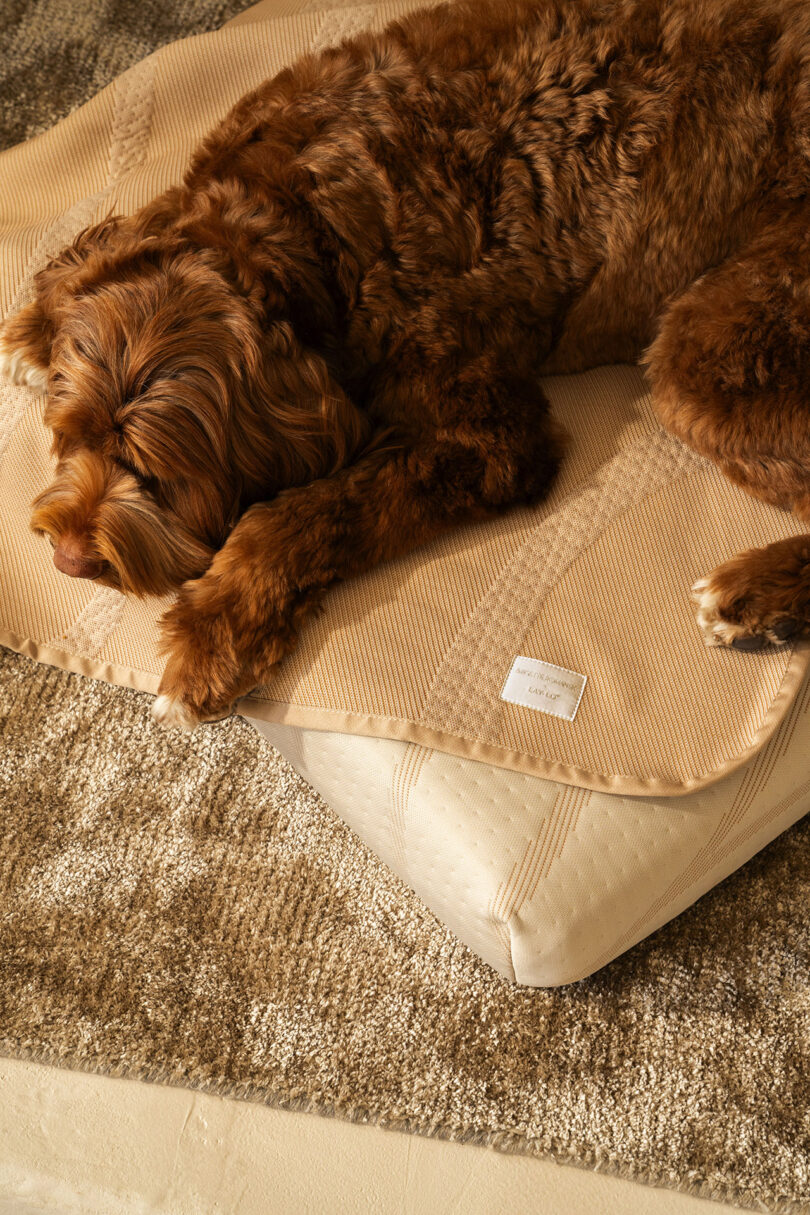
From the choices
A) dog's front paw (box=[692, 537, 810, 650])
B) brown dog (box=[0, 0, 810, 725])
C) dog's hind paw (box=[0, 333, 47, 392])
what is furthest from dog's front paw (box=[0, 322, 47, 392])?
dog's front paw (box=[692, 537, 810, 650])

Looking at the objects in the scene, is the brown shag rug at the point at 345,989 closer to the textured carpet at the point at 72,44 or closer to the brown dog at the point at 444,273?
the brown dog at the point at 444,273

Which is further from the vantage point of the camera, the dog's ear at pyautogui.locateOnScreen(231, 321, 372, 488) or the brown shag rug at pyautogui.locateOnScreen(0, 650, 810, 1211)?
the brown shag rug at pyautogui.locateOnScreen(0, 650, 810, 1211)

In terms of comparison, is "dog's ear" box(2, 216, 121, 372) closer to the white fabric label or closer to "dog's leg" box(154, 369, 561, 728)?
"dog's leg" box(154, 369, 561, 728)

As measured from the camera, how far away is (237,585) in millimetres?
1836

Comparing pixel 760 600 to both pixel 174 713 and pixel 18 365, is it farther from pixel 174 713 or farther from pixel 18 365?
pixel 18 365

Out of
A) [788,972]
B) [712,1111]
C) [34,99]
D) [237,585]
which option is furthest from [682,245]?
[34,99]

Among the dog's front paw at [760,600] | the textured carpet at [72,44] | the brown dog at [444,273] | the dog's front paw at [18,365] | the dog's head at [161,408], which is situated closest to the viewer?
the dog's head at [161,408]

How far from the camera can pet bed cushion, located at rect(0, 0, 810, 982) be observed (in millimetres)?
1854

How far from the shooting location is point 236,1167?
2.00 m

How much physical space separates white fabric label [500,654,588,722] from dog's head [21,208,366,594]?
0.59 m

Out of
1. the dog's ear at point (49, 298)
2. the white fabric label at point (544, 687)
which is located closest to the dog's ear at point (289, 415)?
the dog's ear at point (49, 298)

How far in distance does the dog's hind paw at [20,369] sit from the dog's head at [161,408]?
363 mm

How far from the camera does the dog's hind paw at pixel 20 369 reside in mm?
2178

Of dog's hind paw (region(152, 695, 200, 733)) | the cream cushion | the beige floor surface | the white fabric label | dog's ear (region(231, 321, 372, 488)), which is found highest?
dog's ear (region(231, 321, 372, 488))
